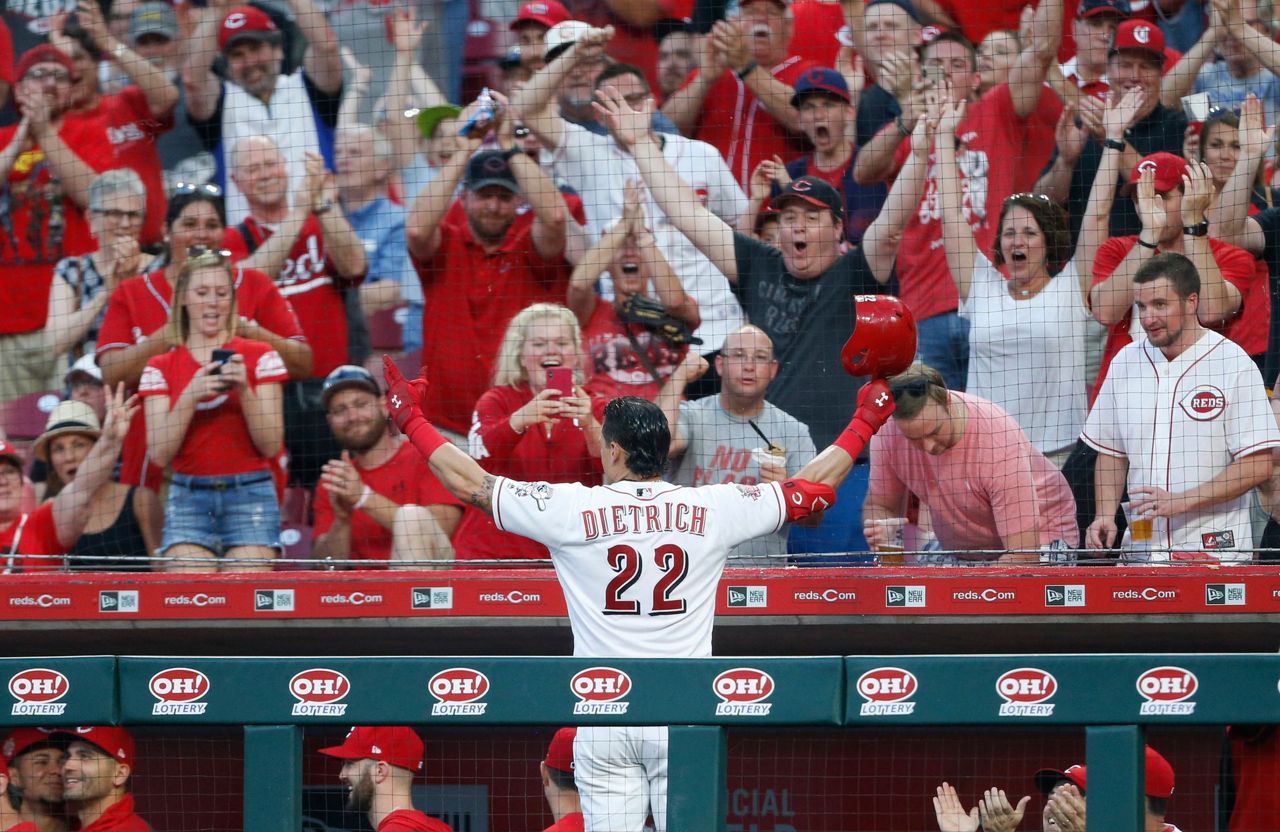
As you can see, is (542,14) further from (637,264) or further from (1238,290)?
(1238,290)

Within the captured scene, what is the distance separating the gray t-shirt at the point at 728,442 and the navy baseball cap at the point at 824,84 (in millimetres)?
1610

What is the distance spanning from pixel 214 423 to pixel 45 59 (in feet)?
8.48

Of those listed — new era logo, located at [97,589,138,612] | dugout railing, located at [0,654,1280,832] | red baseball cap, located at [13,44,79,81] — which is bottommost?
new era logo, located at [97,589,138,612]

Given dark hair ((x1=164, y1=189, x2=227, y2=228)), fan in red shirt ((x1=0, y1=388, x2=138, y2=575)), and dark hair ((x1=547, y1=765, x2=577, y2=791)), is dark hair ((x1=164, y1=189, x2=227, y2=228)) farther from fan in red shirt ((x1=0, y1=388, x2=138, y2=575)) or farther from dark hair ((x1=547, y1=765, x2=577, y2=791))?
dark hair ((x1=547, y1=765, x2=577, y2=791))

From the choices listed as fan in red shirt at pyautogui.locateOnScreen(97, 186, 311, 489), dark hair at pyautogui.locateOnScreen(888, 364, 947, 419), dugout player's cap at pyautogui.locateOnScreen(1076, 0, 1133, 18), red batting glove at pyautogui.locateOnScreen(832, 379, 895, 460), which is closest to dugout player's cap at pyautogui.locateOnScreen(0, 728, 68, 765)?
fan in red shirt at pyautogui.locateOnScreen(97, 186, 311, 489)

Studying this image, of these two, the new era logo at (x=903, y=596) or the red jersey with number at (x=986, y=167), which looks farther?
the red jersey with number at (x=986, y=167)

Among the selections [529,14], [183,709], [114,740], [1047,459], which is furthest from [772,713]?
[529,14]

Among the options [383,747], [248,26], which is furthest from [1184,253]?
[248,26]

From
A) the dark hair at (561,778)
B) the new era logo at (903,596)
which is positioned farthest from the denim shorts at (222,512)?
the new era logo at (903,596)

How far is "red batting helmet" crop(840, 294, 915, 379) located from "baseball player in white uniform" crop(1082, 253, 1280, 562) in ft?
5.17

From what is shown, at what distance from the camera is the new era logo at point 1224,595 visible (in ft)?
16.2

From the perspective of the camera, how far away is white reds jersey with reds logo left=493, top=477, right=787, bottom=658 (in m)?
3.62

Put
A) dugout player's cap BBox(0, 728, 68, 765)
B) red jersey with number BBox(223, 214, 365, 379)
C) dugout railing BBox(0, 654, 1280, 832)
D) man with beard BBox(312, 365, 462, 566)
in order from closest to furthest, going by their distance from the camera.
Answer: dugout railing BBox(0, 654, 1280, 832), dugout player's cap BBox(0, 728, 68, 765), man with beard BBox(312, 365, 462, 566), red jersey with number BBox(223, 214, 365, 379)

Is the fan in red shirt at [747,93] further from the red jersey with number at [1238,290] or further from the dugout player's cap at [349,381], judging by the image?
the dugout player's cap at [349,381]
